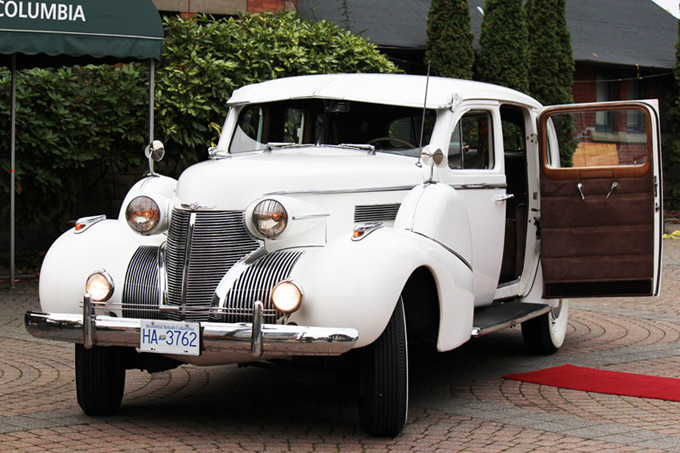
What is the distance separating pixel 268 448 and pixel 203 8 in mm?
12064

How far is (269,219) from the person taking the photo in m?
5.27

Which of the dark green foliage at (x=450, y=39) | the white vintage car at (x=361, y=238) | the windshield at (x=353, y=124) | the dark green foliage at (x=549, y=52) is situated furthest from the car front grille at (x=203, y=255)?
the dark green foliage at (x=549, y=52)

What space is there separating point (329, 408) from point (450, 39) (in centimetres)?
1389

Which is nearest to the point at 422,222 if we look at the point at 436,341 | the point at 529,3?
the point at 436,341

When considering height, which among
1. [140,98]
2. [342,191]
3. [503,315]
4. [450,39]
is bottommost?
[503,315]

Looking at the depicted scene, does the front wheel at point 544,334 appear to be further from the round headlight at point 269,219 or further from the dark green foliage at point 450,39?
the dark green foliage at point 450,39

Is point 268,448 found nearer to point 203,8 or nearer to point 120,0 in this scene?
point 120,0

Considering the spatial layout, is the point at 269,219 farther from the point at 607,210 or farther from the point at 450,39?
the point at 450,39

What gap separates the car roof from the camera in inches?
264

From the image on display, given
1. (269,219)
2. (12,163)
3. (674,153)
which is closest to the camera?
(269,219)

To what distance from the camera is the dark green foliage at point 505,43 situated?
19531 millimetres

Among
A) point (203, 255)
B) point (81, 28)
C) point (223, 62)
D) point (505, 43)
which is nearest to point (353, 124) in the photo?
point (203, 255)

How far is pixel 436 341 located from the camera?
5637 millimetres

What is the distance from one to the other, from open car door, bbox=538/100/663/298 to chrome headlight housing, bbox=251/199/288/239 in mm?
2855
